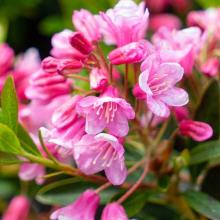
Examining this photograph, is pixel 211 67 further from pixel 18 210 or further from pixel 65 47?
pixel 18 210

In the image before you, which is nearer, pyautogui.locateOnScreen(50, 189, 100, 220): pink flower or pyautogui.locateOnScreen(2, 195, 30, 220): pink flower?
pyautogui.locateOnScreen(50, 189, 100, 220): pink flower

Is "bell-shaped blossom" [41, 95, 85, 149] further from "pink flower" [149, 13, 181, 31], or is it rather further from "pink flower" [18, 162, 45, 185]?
"pink flower" [149, 13, 181, 31]

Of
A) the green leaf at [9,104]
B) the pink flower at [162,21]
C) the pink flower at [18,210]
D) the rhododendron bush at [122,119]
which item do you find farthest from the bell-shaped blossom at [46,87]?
the pink flower at [162,21]

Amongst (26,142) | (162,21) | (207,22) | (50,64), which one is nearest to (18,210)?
(26,142)

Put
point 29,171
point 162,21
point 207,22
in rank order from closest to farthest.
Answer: point 29,171, point 207,22, point 162,21

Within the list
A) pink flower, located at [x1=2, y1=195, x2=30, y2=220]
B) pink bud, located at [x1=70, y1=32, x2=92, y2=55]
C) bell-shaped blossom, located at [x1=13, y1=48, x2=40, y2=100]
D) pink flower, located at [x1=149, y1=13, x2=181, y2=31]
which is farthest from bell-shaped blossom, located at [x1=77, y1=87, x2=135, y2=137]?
pink flower, located at [x1=149, y1=13, x2=181, y2=31]

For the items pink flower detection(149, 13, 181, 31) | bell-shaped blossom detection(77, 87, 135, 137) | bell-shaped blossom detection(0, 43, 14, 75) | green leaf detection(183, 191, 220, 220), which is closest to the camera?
bell-shaped blossom detection(77, 87, 135, 137)
